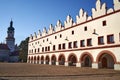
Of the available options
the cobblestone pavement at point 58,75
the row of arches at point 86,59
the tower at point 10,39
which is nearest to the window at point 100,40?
the row of arches at point 86,59

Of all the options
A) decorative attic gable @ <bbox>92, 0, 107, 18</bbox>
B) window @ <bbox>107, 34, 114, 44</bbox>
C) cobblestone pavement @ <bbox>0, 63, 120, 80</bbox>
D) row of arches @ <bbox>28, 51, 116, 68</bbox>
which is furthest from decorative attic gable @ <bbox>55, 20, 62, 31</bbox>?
cobblestone pavement @ <bbox>0, 63, 120, 80</bbox>

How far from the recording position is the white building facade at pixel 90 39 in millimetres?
25984

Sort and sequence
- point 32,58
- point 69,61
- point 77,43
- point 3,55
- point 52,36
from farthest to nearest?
point 3,55 < point 32,58 < point 52,36 < point 69,61 < point 77,43

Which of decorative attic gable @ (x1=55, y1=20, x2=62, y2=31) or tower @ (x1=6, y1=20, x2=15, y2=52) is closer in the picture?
decorative attic gable @ (x1=55, y1=20, x2=62, y2=31)

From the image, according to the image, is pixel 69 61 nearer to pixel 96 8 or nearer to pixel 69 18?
pixel 69 18

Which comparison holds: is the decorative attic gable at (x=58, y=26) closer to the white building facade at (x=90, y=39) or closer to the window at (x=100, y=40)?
the white building facade at (x=90, y=39)

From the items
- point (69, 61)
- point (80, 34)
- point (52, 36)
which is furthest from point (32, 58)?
point (80, 34)

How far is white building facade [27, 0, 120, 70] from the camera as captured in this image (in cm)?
2598

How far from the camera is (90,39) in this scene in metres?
31.1

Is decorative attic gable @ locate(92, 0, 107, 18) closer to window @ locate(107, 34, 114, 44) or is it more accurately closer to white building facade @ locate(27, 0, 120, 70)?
white building facade @ locate(27, 0, 120, 70)

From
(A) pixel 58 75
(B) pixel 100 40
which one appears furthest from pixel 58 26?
(A) pixel 58 75

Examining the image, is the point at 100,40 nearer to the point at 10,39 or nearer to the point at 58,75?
the point at 58,75

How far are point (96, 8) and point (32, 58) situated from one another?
1521 inches

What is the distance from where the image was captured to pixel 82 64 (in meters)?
32.8
